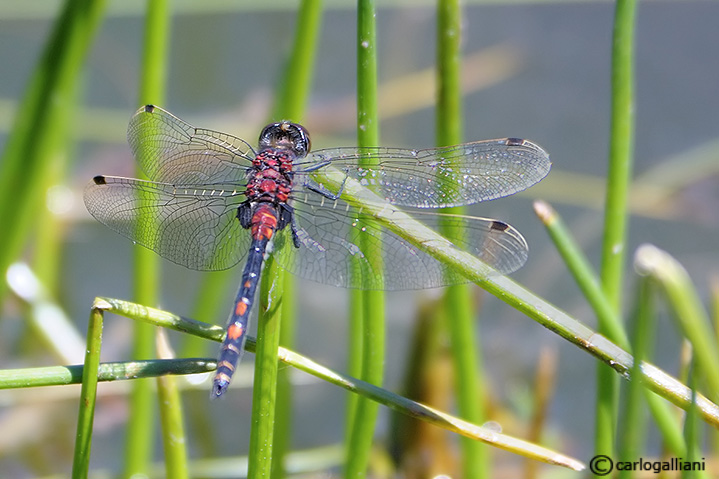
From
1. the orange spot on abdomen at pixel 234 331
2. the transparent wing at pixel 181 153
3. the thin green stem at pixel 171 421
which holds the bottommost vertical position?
the thin green stem at pixel 171 421

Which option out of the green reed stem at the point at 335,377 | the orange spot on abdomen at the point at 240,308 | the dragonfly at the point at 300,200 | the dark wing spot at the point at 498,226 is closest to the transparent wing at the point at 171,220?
the dragonfly at the point at 300,200

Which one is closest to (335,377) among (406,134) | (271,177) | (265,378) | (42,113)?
(265,378)

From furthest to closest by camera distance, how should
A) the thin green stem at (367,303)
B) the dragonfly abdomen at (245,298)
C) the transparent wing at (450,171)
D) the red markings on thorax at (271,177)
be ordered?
the red markings on thorax at (271,177), the transparent wing at (450,171), the dragonfly abdomen at (245,298), the thin green stem at (367,303)

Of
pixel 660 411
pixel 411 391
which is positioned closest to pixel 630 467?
pixel 660 411

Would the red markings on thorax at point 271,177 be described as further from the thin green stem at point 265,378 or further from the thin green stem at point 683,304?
the thin green stem at point 683,304

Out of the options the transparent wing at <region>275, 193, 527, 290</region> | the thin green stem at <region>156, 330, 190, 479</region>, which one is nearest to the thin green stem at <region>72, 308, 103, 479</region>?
the thin green stem at <region>156, 330, 190, 479</region>

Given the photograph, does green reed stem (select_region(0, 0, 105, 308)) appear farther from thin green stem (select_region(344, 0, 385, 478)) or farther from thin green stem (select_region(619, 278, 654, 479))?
thin green stem (select_region(619, 278, 654, 479))

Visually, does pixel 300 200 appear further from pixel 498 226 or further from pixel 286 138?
pixel 498 226
